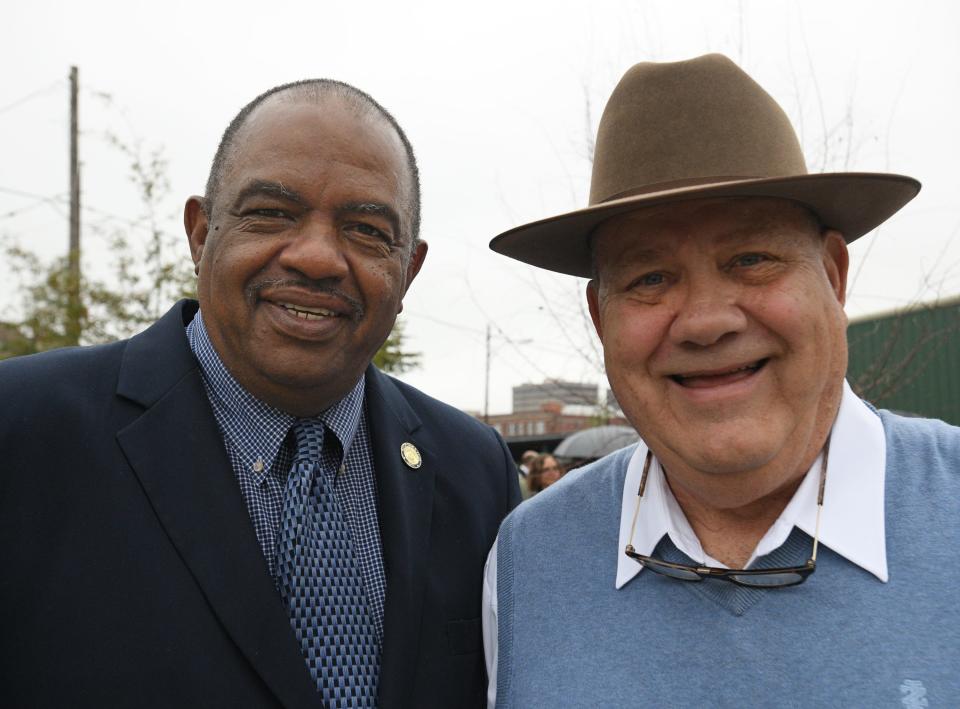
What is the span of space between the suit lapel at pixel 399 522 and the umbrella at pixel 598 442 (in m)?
4.30

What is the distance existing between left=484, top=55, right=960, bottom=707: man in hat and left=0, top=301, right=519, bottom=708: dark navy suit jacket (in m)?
0.28

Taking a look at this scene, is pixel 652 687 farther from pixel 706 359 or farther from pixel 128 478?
pixel 128 478

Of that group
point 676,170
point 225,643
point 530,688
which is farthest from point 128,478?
point 676,170

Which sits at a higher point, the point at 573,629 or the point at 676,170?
the point at 676,170

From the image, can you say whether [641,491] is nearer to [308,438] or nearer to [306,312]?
[308,438]

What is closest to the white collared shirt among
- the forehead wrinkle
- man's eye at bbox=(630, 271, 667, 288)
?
man's eye at bbox=(630, 271, 667, 288)

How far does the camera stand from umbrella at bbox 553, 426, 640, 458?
7.32 m

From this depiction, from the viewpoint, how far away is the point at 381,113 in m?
2.43

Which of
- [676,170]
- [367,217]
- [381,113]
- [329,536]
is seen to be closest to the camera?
[676,170]

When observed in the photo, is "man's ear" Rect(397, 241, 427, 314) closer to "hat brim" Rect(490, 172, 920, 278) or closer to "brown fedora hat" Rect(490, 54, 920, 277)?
"hat brim" Rect(490, 172, 920, 278)

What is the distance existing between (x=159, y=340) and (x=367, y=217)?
26.4 inches

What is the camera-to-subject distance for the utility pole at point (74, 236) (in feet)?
37.2

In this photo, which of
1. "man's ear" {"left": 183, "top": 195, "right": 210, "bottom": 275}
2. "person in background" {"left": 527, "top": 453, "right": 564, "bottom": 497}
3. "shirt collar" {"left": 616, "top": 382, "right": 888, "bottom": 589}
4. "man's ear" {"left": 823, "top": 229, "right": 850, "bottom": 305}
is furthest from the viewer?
"person in background" {"left": 527, "top": 453, "right": 564, "bottom": 497}

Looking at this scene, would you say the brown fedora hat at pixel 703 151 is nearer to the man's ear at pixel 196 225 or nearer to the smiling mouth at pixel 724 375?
the smiling mouth at pixel 724 375
